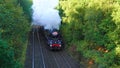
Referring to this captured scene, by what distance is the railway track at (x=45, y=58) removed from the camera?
4884cm

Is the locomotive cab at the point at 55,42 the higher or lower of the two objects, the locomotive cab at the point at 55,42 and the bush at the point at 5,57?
the lower

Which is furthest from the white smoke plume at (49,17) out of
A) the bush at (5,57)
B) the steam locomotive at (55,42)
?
the bush at (5,57)

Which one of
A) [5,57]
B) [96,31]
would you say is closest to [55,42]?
[96,31]

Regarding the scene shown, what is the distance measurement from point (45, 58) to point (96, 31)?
40.5 feet

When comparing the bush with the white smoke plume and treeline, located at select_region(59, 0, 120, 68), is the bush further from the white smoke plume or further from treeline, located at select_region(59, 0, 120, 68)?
Result: the white smoke plume

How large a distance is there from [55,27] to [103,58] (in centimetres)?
3120

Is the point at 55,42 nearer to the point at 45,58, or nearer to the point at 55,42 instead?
the point at 55,42

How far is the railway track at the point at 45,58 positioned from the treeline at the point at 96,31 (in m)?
1.86

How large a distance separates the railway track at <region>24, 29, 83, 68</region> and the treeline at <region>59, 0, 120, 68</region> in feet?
6.09

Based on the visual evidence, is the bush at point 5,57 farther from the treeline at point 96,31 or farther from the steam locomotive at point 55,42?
the steam locomotive at point 55,42

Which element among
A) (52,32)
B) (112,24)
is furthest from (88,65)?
(52,32)

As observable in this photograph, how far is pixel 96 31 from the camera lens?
44.6 meters

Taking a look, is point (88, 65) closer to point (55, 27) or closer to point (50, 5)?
point (55, 27)

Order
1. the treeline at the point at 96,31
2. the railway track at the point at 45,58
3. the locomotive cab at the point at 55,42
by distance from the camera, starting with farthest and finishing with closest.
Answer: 1. the locomotive cab at the point at 55,42
2. the railway track at the point at 45,58
3. the treeline at the point at 96,31
